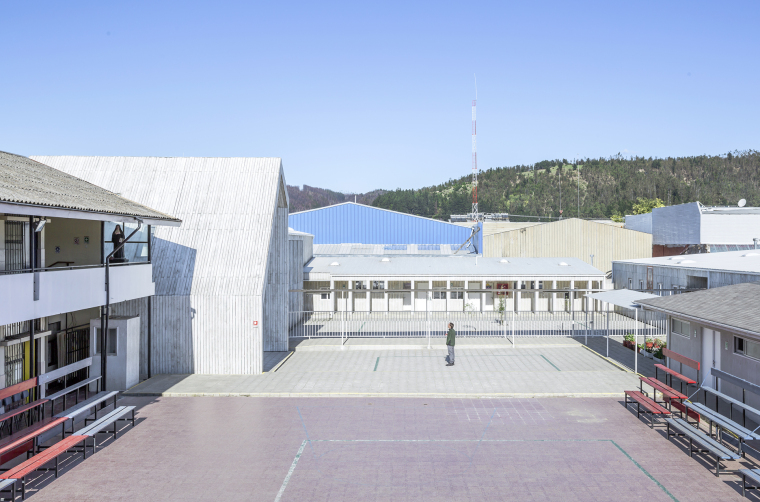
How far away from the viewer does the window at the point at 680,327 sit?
47.4 feet

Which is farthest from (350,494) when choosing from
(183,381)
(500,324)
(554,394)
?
(500,324)

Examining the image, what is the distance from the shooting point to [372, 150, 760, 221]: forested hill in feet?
361

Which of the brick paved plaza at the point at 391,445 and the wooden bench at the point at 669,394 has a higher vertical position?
the wooden bench at the point at 669,394

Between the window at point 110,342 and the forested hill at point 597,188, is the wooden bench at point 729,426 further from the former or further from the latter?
the forested hill at point 597,188

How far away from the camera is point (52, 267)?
11570 millimetres

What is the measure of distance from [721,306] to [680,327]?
2175 mm

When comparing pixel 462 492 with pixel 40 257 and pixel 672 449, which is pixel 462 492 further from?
pixel 40 257

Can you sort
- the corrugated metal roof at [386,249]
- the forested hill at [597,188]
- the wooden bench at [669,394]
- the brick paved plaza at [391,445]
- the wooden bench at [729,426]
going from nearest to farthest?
the brick paved plaza at [391,445] → the wooden bench at [729,426] → the wooden bench at [669,394] → the corrugated metal roof at [386,249] → the forested hill at [597,188]

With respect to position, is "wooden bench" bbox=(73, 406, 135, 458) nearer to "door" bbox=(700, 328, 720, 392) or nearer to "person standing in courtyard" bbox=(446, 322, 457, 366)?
"person standing in courtyard" bbox=(446, 322, 457, 366)

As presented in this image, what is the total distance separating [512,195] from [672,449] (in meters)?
121

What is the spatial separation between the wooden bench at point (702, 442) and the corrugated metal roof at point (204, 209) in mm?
11371

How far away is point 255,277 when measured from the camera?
1622 centimetres

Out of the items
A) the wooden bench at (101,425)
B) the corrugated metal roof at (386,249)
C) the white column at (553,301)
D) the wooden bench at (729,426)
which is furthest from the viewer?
the corrugated metal roof at (386,249)

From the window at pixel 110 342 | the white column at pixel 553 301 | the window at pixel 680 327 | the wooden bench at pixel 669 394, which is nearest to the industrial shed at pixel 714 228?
the white column at pixel 553 301
